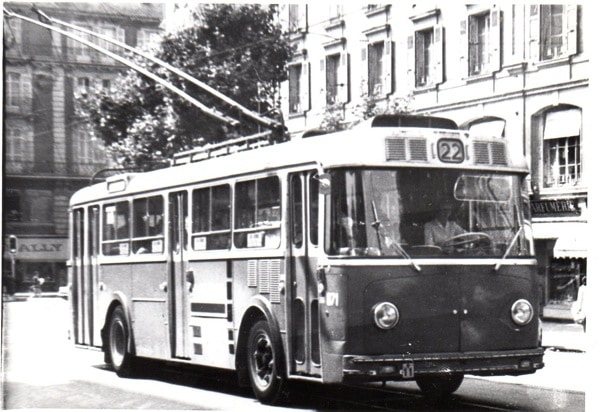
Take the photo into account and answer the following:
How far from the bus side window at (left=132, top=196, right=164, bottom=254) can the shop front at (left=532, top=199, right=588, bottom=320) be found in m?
4.27

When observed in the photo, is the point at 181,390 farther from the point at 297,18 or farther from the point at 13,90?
the point at 297,18

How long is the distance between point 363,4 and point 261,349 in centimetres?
405

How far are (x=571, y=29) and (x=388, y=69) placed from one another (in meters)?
2.80

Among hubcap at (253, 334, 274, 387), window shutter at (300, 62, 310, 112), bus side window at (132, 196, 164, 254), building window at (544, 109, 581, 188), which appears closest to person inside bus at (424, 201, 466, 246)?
hubcap at (253, 334, 274, 387)

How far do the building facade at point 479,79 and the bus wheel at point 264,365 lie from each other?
10.1 ft

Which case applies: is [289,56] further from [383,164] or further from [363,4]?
[383,164]

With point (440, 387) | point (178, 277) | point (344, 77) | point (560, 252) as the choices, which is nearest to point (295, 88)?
point (344, 77)

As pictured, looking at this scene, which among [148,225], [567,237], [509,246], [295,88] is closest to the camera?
[509,246]

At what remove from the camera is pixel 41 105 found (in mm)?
11867

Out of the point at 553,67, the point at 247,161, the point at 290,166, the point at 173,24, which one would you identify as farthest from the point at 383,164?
the point at 553,67

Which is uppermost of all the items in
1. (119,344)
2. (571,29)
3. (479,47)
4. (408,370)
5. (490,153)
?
(479,47)

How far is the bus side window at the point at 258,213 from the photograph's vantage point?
11.1 m

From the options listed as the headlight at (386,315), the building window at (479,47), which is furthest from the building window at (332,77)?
the headlight at (386,315)

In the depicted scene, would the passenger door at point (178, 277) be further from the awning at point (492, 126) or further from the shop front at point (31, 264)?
the awning at point (492, 126)
